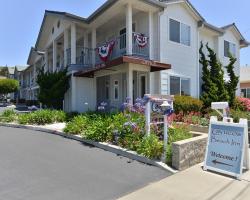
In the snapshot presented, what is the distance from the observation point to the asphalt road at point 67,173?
500 cm

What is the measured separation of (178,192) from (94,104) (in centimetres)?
1279

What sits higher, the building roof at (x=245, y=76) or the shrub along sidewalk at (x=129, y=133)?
the building roof at (x=245, y=76)

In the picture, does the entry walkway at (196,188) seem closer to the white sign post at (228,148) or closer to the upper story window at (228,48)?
the white sign post at (228,148)

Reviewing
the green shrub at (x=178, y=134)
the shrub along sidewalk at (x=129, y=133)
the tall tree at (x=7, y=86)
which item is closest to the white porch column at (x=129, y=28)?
the shrub along sidewalk at (x=129, y=133)

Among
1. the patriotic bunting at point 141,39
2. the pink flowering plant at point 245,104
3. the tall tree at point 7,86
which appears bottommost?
the pink flowering plant at point 245,104

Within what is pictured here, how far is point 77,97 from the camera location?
1666 centimetres

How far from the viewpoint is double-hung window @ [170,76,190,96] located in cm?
1587

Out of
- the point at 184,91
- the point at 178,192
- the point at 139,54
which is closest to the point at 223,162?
the point at 178,192

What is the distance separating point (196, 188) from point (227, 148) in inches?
60.5

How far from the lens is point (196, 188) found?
17.7 feet

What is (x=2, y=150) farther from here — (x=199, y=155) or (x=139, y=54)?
(x=139, y=54)

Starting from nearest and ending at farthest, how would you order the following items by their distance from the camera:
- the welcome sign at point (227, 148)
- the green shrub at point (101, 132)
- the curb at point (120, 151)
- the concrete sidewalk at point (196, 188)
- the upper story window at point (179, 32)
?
the concrete sidewalk at point (196, 188) → the welcome sign at point (227, 148) → the curb at point (120, 151) → the green shrub at point (101, 132) → the upper story window at point (179, 32)

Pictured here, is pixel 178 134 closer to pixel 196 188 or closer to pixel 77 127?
pixel 196 188

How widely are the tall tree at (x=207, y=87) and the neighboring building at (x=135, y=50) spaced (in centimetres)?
46
